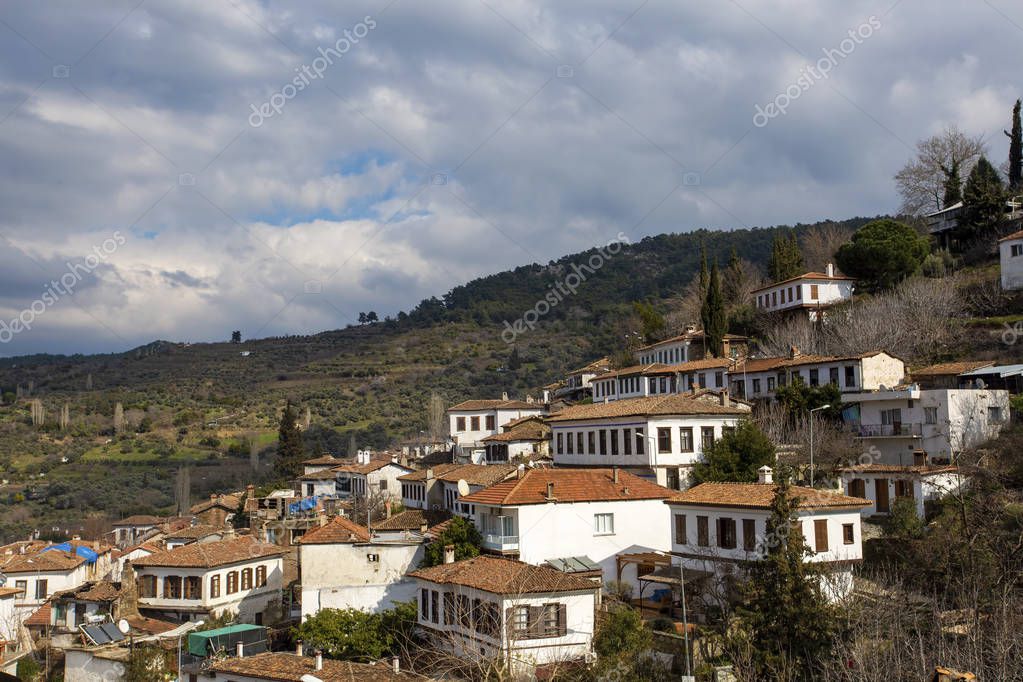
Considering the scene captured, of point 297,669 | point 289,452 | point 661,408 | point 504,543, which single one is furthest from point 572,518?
point 289,452

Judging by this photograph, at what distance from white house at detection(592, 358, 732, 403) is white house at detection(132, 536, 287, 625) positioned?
2367 centimetres

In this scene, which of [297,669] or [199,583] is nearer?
[297,669]

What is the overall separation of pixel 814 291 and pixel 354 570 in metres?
34.3

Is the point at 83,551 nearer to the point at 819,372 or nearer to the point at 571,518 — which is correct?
the point at 571,518

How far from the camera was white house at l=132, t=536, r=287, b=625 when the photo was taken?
38.1 meters

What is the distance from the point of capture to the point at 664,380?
2088 inches

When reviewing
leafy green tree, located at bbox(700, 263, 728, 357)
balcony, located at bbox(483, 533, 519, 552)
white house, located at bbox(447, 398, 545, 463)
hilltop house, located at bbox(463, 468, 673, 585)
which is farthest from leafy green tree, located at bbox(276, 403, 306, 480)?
balcony, located at bbox(483, 533, 519, 552)

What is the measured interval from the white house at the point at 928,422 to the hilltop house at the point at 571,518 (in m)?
10.1

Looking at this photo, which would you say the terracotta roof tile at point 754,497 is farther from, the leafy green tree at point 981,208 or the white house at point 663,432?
the leafy green tree at point 981,208

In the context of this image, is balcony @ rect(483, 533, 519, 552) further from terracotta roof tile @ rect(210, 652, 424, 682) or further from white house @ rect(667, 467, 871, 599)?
terracotta roof tile @ rect(210, 652, 424, 682)

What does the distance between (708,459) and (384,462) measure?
23.8m

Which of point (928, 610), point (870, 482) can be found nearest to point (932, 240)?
point (870, 482)

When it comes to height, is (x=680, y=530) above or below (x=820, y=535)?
below

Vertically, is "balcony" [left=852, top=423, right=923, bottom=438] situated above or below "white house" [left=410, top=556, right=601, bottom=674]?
above
